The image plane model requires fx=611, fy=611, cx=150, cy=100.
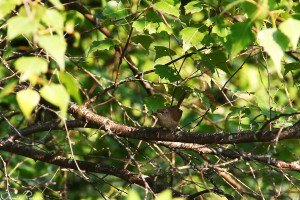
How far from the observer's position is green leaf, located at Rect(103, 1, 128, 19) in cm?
246

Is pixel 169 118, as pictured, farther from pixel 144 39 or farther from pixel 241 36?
pixel 241 36

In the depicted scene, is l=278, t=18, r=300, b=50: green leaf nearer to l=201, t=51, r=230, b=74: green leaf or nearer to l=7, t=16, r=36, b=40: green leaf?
l=7, t=16, r=36, b=40: green leaf

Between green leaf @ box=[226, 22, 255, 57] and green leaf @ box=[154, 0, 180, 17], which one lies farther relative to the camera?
green leaf @ box=[154, 0, 180, 17]

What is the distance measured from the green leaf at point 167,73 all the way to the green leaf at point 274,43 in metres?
1.02

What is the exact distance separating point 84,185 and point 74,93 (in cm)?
376

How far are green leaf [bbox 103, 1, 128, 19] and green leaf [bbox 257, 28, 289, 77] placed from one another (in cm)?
108

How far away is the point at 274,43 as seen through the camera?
145 cm

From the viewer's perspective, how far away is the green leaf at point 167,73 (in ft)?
8.12

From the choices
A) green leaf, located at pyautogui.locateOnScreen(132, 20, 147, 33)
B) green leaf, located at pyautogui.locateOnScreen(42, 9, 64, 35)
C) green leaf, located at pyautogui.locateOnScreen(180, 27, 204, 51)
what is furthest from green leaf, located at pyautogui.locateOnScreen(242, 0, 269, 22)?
green leaf, located at pyautogui.locateOnScreen(132, 20, 147, 33)

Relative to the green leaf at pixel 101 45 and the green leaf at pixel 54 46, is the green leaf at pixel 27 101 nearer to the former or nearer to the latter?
the green leaf at pixel 54 46

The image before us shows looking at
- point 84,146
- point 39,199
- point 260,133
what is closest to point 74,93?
point 260,133

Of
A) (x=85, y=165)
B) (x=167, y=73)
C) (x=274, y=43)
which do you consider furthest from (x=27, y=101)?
(x=85, y=165)

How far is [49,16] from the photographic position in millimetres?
1396

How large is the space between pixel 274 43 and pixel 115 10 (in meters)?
1.14
